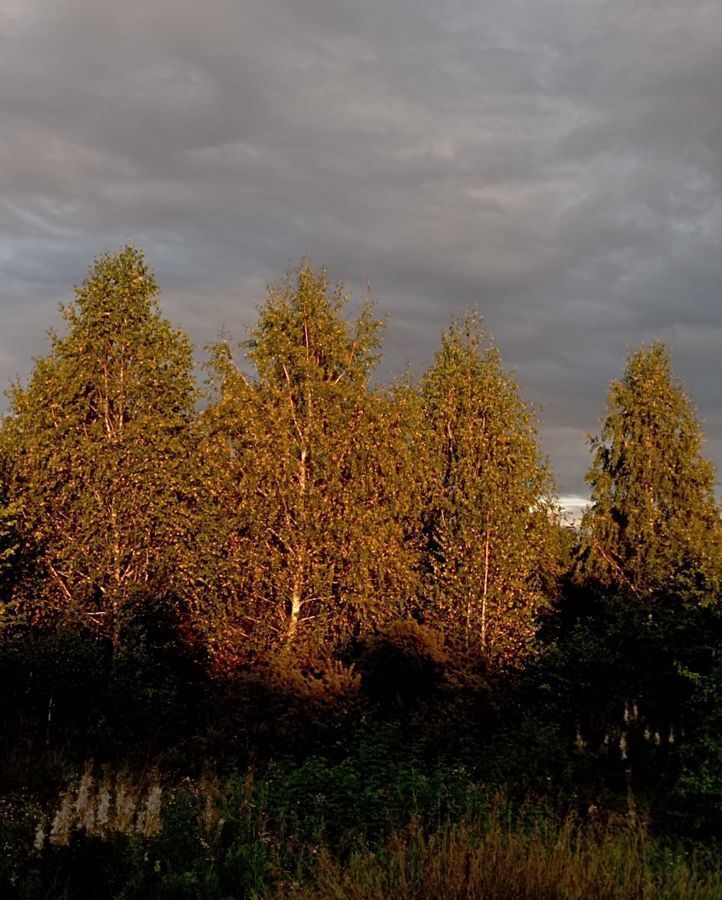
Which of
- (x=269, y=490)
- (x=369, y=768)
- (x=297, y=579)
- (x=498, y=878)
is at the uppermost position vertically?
(x=269, y=490)

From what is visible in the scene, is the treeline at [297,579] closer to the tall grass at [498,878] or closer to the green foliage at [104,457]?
the green foliage at [104,457]

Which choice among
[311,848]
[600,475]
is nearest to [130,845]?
[311,848]

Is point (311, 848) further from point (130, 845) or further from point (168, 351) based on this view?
point (168, 351)

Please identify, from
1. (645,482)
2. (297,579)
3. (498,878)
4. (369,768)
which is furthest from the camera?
(645,482)

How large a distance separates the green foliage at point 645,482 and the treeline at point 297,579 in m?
2.94

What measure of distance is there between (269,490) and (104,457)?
3.61m

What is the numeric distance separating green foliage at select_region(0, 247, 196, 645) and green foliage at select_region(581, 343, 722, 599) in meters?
13.3

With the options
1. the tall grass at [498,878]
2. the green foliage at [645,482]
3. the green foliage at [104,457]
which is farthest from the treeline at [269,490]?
the tall grass at [498,878]

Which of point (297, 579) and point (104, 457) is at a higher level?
point (104, 457)

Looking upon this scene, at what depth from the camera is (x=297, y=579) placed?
57.1ft

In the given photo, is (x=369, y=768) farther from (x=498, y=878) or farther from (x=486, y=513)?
(x=486, y=513)

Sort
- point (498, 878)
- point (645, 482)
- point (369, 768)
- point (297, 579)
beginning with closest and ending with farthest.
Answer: point (498, 878) → point (369, 768) → point (297, 579) → point (645, 482)

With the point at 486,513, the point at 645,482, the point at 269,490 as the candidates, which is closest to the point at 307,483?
the point at 269,490

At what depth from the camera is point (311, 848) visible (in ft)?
23.3
